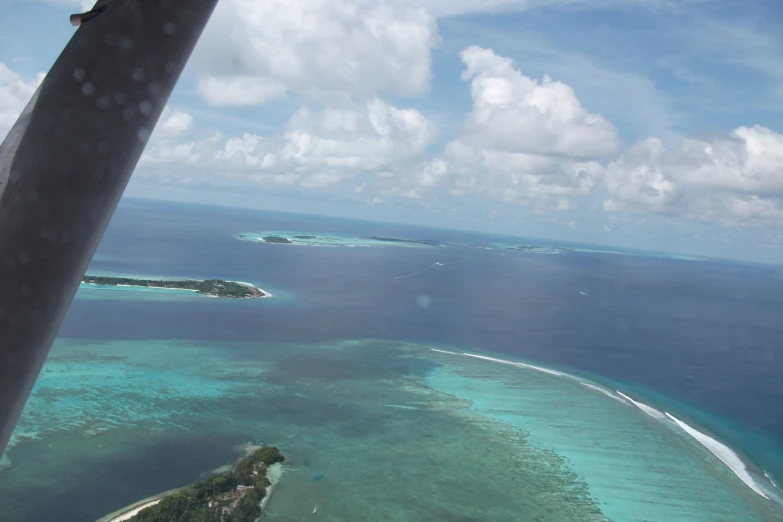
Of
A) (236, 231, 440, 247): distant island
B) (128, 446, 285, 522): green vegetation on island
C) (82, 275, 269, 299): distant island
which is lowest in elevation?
(82, 275, 269, 299): distant island

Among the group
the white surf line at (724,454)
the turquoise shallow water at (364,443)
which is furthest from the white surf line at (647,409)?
the turquoise shallow water at (364,443)

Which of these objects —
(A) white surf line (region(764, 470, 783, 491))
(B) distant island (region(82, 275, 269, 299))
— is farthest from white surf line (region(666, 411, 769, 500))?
(B) distant island (region(82, 275, 269, 299))

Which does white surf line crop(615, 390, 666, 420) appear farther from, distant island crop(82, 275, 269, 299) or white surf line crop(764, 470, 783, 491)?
distant island crop(82, 275, 269, 299)

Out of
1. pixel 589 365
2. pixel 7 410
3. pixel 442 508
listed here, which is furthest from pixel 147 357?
pixel 7 410

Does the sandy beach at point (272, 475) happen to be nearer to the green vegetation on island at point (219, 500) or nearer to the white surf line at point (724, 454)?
the green vegetation on island at point (219, 500)

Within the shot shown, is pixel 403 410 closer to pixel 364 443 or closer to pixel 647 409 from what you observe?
pixel 364 443

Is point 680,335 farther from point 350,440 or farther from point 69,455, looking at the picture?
point 69,455

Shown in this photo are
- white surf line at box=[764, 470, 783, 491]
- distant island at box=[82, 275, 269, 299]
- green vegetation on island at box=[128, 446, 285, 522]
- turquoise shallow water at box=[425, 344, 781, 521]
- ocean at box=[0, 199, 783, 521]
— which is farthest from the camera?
distant island at box=[82, 275, 269, 299]
